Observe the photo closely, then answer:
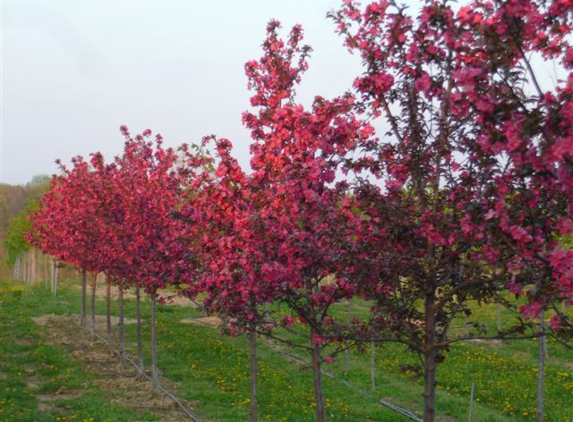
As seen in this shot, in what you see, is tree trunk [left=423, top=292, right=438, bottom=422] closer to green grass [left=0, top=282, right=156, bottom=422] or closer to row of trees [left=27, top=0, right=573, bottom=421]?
row of trees [left=27, top=0, right=573, bottom=421]

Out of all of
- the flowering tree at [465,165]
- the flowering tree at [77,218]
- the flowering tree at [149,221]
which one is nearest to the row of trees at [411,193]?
the flowering tree at [465,165]

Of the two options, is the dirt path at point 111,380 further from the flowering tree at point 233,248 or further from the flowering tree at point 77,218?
the flowering tree at point 233,248

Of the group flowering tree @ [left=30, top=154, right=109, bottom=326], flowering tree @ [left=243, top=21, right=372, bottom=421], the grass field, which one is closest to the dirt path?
the grass field

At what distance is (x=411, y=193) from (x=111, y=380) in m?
11.7

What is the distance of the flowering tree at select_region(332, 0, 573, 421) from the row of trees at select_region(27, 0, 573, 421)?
2 cm

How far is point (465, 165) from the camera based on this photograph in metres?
6.13

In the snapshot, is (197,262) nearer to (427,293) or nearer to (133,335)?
(427,293)

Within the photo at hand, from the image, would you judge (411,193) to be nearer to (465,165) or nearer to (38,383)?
(465,165)

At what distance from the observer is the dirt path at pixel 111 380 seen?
44.7ft

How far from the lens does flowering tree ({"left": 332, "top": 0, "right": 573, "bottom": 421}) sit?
4508 millimetres

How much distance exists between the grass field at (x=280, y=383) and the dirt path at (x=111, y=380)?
0.22 meters

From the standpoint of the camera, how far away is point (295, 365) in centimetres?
1827

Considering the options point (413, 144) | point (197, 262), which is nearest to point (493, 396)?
point (197, 262)

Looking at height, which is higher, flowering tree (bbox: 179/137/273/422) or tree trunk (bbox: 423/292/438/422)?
flowering tree (bbox: 179/137/273/422)
